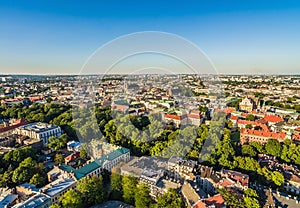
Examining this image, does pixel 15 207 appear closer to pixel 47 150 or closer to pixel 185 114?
pixel 47 150

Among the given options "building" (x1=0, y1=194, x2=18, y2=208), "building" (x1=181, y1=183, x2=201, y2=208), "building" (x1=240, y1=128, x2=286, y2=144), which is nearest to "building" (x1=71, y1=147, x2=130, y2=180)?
"building" (x1=0, y1=194, x2=18, y2=208)

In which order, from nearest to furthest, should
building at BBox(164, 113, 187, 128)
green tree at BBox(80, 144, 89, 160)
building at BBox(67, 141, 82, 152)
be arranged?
green tree at BBox(80, 144, 89, 160)
building at BBox(67, 141, 82, 152)
building at BBox(164, 113, 187, 128)

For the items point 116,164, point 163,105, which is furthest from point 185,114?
point 116,164

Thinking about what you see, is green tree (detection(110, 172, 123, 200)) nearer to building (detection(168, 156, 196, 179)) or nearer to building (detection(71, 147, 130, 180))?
building (detection(71, 147, 130, 180))

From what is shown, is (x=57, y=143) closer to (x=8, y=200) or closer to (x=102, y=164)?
(x=102, y=164)

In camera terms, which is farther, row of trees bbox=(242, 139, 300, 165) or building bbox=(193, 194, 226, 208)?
row of trees bbox=(242, 139, 300, 165)

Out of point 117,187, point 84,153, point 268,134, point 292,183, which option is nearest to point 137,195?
point 117,187

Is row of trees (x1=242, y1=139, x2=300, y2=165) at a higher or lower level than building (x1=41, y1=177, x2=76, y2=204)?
higher
